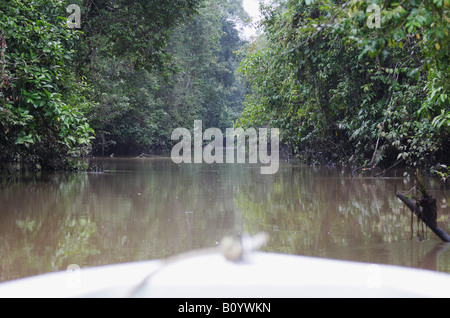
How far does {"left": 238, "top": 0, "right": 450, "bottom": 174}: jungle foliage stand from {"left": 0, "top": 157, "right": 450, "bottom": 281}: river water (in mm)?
1221

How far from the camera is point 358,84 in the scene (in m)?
11.5

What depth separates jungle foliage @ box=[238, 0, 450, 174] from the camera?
12.4 feet

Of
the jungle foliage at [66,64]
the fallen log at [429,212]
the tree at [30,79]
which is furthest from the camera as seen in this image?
the jungle foliage at [66,64]

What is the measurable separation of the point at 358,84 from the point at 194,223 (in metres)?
7.32

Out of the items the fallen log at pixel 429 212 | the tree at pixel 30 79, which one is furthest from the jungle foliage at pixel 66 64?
the fallen log at pixel 429 212

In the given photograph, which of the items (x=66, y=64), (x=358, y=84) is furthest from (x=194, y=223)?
(x=358, y=84)

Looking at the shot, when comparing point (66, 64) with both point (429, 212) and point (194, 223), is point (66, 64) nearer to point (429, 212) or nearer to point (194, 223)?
point (194, 223)

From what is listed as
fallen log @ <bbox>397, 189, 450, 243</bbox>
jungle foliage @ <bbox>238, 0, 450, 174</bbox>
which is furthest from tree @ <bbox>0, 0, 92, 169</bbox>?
fallen log @ <bbox>397, 189, 450, 243</bbox>

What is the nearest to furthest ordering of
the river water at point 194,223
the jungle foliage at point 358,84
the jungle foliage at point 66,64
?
the jungle foliage at point 358,84 → the river water at point 194,223 → the jungle foliage at point 66,64

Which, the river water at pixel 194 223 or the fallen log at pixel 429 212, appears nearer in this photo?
the river water at pixel 194 223

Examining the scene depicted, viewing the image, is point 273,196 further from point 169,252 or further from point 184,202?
point 169,252

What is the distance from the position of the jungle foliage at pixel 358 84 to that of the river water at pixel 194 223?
122 centimetres

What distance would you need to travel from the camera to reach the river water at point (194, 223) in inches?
159

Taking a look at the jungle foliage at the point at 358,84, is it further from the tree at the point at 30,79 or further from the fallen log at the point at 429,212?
the tree at the point at 30,79
